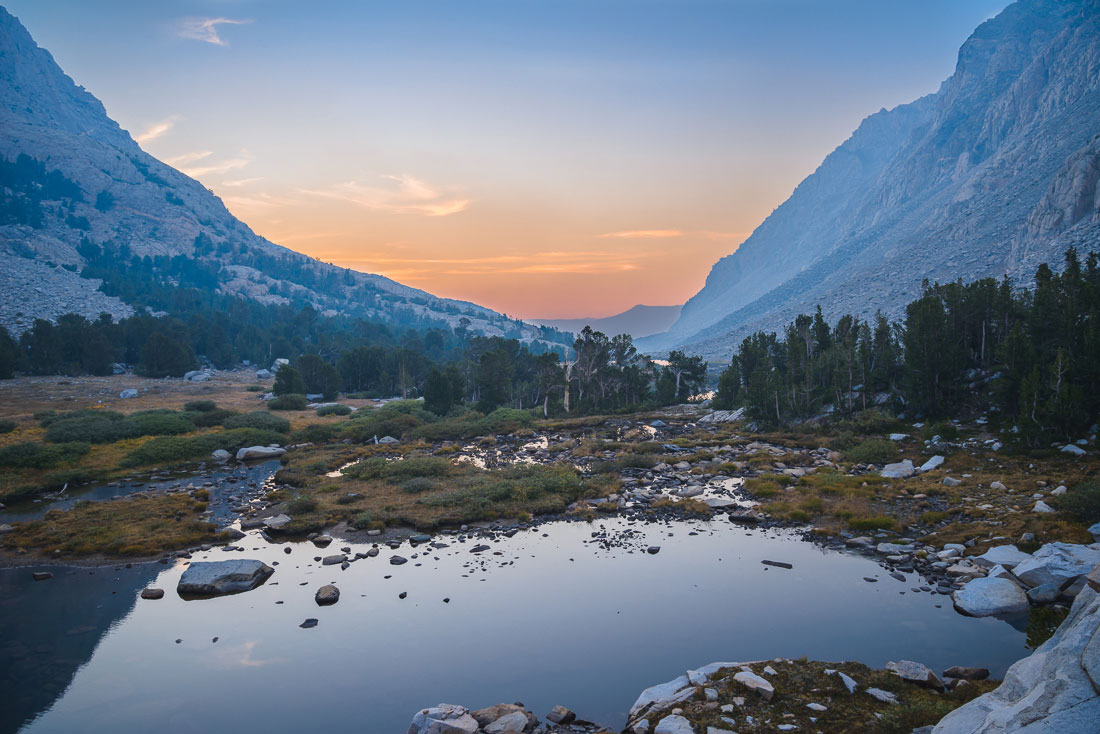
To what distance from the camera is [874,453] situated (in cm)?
3491

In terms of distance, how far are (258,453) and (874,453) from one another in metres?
46.2

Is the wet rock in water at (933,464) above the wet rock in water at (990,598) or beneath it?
above

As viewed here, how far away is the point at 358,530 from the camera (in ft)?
83.8

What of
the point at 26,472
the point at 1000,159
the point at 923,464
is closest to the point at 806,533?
the point at 923,464

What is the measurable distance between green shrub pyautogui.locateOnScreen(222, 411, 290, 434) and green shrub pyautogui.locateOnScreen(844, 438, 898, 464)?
49553 mm

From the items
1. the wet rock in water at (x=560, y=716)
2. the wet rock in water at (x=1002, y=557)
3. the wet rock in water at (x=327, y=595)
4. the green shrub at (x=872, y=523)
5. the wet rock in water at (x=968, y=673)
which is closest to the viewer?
the wet rock in water at (x=560, y=716)

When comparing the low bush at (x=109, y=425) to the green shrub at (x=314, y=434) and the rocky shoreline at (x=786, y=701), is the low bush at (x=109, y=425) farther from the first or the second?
the rocky shoreline at (x=786, y=701)

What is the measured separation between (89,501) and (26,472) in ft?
31.0

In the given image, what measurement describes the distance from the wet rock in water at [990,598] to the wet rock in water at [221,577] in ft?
77.0

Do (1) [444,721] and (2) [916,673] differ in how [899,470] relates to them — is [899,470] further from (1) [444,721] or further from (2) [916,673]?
(1) [444,721]

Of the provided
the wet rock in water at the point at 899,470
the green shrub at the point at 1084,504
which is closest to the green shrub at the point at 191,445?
the wet rock in water at the point at 899,470

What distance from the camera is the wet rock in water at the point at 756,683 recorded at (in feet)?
37.3

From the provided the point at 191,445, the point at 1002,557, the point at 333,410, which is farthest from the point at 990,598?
the point at 333,410

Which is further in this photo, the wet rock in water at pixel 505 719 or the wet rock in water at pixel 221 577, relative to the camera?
the wet rock in water at pixel 221 577
